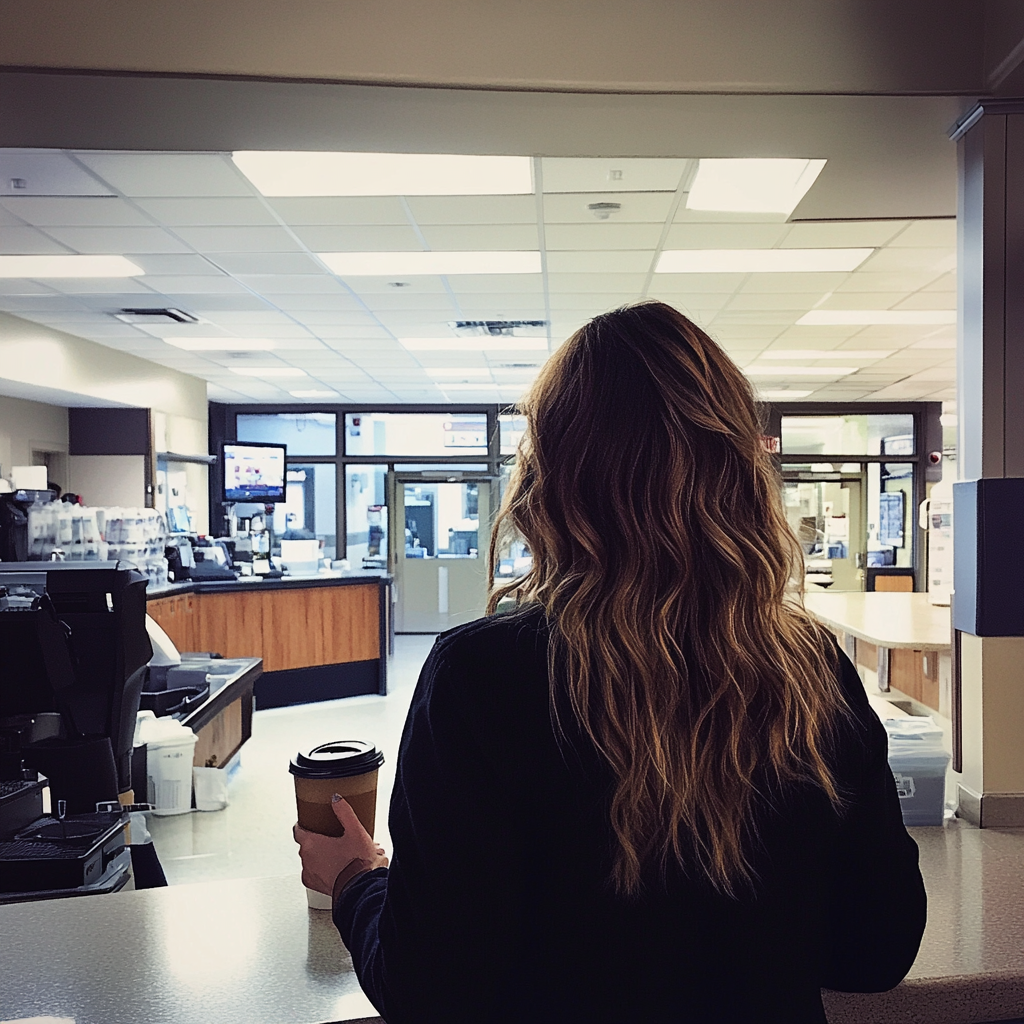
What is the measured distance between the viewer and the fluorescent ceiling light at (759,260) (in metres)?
5.38

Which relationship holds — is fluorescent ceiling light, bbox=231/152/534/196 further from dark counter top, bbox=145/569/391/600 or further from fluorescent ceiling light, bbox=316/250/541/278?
dark counter top, bbox=145/569/391/600

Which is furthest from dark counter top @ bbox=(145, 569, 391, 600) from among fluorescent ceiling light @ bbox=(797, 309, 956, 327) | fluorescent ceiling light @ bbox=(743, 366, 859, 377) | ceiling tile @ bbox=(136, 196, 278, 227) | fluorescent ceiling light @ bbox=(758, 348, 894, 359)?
fluorescent ceiling light @ bbox=(743, 366, 859, 377)

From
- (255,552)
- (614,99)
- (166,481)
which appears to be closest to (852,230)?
(614,99)

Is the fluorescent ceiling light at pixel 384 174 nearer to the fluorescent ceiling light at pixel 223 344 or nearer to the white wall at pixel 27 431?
the fluorescent ceiling light at pixel 223 344

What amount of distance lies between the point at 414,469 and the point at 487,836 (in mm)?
12036

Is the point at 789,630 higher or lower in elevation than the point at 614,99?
lower

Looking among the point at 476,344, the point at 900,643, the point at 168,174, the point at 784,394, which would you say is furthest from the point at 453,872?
the point at 784,394

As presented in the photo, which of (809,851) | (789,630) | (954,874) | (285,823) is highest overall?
(789,630)

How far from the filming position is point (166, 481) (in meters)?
9.96

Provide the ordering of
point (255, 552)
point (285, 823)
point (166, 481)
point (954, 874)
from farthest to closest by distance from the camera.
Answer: point (166, 481), point (255, 552), point (285, 823), point (954, 874)

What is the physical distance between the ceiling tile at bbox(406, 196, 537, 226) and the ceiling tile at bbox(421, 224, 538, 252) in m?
0.09

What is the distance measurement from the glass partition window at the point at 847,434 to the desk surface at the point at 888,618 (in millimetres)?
8079

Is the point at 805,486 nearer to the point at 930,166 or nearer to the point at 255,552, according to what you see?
the point at 255,552

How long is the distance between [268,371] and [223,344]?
1.52 metres
